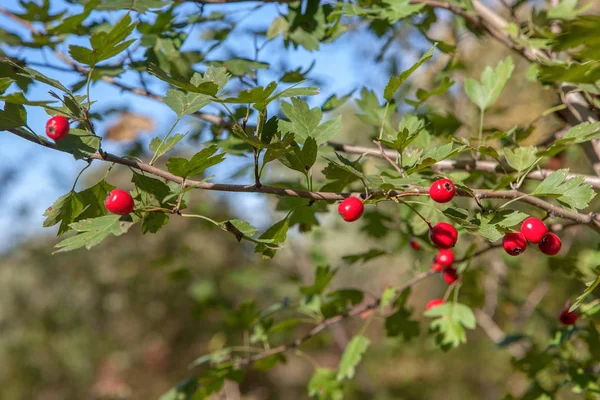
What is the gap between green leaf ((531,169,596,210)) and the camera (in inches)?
37.0

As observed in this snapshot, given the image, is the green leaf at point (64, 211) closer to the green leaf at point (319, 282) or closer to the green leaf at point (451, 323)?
the green leaf at point (319, 282)

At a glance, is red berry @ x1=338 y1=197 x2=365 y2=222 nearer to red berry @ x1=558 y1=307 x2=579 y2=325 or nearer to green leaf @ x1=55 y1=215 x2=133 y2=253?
green leaf @ x1=55 y1=215 x2=133 y2=253

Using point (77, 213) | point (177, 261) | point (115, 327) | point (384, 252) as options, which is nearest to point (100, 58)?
point (77, 213)

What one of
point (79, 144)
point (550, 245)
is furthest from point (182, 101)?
point (550, 245)

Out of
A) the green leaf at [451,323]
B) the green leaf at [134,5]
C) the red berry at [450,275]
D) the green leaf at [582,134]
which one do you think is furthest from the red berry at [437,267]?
the green leaf at [134,5]

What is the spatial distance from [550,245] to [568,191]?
0.13 m

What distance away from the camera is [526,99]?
530cm

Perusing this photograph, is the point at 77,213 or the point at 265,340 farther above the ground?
the point at 77,213

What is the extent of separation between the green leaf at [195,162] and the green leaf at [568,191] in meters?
0.63

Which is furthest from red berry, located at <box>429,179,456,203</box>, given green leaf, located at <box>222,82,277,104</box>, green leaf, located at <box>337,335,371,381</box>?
green leaf, located at <box>337,335,371,381</box>

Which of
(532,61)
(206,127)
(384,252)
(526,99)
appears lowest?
(526,99)

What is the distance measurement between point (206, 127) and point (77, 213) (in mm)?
942

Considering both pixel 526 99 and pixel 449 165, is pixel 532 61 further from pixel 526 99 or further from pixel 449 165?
pixel 526 99

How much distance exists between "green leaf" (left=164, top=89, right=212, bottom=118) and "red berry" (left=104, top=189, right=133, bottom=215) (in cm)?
20
